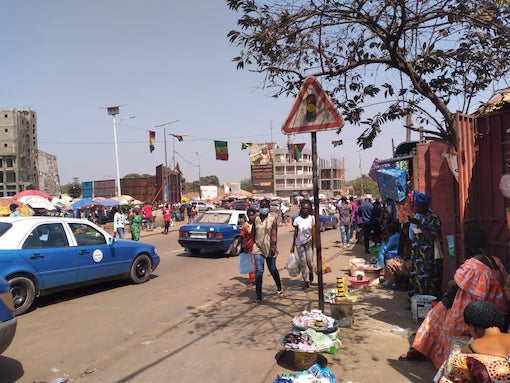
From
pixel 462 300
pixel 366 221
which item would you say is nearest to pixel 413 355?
pixel 462 300

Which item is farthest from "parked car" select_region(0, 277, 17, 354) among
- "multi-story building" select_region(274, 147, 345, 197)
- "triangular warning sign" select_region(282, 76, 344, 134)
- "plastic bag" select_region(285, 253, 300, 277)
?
"multi-story building" select_region(274, 147, 345, 197)

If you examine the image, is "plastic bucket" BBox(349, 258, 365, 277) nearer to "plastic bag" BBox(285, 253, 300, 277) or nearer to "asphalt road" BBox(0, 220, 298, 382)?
"plastic bag" BBox(285, 253, 300, 277)

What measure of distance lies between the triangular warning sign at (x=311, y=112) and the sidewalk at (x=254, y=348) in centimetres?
244

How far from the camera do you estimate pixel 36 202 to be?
70.7 feet

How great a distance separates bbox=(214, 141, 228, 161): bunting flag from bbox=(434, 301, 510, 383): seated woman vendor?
33.4 m

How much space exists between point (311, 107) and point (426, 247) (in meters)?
2.45

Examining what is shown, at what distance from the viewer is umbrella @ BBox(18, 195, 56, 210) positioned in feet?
69.7

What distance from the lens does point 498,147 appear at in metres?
5.06

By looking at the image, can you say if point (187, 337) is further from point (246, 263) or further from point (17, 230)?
point (17, 230)

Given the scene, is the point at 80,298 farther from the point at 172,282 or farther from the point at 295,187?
the point at 295,187

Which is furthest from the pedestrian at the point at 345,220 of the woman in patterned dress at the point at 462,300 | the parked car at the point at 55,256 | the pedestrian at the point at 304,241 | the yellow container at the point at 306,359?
the yellow container at the point at 306,359

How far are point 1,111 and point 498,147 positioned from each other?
56.8 metres

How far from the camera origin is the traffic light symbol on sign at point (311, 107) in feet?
A: 15.2

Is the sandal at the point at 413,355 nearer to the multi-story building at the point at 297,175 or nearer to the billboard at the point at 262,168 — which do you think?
the billboard at the point at 262,168
